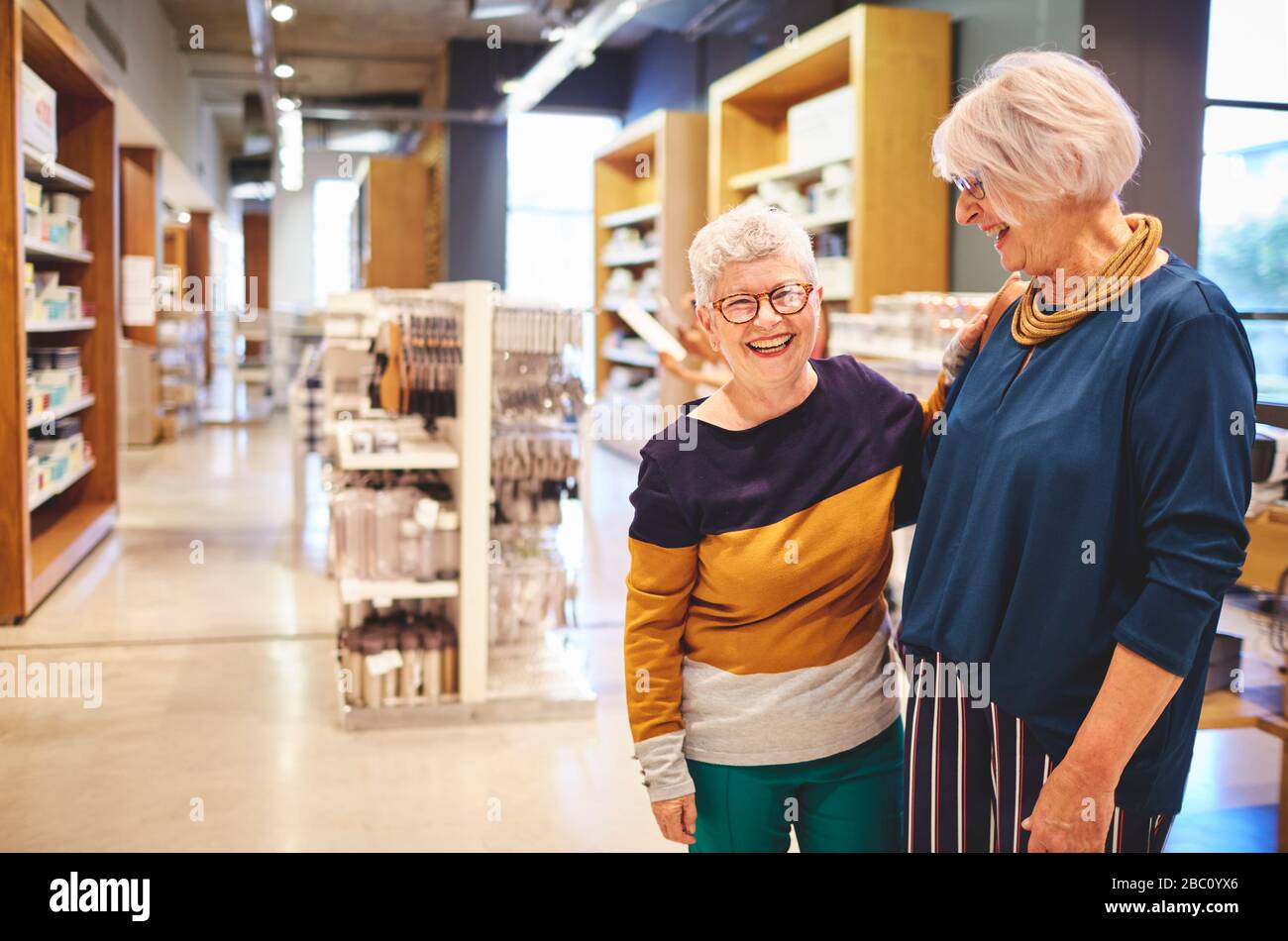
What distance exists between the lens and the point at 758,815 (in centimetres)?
168

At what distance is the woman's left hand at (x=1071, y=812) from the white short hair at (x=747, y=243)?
2.41 feet

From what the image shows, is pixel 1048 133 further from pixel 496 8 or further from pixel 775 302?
pixel 496 8

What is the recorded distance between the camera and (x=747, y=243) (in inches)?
62.8

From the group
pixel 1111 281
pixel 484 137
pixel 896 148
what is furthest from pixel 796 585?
pixel 484 137

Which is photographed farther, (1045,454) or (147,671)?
(147,671)

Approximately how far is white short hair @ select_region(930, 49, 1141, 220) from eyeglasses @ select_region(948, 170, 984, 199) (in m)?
0.03

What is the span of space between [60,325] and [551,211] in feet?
33.3

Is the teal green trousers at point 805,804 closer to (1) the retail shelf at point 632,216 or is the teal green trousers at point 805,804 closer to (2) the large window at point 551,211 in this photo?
(1) the retail shelf at point 632,216

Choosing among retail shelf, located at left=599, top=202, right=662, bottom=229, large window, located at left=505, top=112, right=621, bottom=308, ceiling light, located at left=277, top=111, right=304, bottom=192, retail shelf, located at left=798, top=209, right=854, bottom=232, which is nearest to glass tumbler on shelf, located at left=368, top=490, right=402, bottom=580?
retail shelf, located at left=798, top=209, right=854, bottom=232

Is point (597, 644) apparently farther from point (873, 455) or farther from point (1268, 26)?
point (1268, 26)

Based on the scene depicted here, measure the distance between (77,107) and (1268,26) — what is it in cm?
668

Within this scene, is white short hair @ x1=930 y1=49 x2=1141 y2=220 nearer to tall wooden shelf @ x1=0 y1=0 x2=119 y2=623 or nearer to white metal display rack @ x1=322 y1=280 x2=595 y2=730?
white metal display rack @ x1=322 y1=280 x2=595 y2=730

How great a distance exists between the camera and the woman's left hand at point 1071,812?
4.42ft
